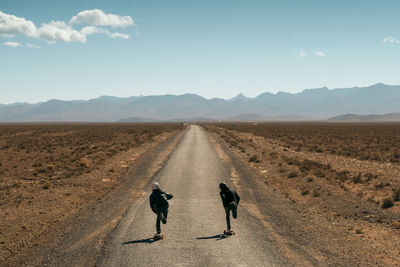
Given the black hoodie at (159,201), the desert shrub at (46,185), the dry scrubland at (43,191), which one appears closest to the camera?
the black hoodie at (159,201)

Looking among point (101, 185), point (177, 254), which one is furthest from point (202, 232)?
point (101, 185)

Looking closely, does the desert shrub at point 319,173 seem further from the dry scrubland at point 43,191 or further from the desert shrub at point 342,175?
the dry scrubland at point 43,191

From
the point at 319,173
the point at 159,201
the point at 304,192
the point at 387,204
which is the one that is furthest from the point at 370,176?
the point at 159,201

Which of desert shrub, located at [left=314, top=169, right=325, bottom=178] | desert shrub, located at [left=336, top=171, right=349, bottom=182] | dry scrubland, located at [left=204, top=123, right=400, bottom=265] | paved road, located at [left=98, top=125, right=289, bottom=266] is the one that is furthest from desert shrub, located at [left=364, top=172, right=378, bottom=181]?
paved road, located at [left=98, top=125, right=289, bottom=266]

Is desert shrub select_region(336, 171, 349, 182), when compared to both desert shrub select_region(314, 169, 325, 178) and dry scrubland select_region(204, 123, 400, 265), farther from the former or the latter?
desert shrub select_region(314, 169, 325, 178)

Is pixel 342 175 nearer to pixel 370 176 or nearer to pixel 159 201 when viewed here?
pixel 370 176

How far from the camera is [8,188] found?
16250 mm

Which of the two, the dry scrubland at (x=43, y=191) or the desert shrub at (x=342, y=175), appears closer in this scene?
the dry scrubland at (x=43, y=191)

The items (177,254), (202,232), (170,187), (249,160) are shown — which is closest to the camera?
(177,254)

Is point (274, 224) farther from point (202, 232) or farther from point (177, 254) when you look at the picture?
point (177, 254)

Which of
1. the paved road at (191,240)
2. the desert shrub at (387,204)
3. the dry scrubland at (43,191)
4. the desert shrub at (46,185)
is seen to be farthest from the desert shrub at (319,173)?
the desert shrub at (46,185)

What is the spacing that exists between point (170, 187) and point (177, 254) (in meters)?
7.94

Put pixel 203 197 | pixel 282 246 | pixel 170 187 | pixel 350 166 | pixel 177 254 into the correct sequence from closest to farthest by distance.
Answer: pixel 177 254 → pixel 282 246 → pixel 203 197 → pixel 170 187 → pixel 350 166

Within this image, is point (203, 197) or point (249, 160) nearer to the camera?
point (203, 197)
